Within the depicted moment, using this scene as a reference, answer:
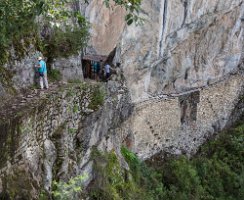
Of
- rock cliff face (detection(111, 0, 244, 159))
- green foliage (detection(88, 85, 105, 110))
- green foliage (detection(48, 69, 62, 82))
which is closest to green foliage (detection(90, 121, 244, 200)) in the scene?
rock cliff face (detection(111, 0, 244, 159))

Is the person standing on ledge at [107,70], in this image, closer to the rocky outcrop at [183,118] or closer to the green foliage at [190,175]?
the rocky outcrop at [183,118]

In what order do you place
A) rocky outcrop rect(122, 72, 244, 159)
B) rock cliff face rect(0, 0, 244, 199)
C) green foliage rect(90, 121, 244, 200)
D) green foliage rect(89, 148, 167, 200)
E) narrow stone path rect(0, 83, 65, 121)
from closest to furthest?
narrow stone path rect(0, 83, 65, 121) → rock cliff face rect(0, 0, 244, 199) → green foliage rect(89, 148, 167, 200) → green foliage rect(90, 121, 244, 200) → rocky outcrop rect(122, 72, 244, 159)

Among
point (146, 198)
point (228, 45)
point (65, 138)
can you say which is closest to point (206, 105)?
point (228, 45)

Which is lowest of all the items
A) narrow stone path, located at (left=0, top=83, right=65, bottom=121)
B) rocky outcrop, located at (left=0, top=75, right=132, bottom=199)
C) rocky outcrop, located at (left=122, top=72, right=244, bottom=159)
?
rocky outcrop, located at (left=122, top=72, right=244, bottom=159)

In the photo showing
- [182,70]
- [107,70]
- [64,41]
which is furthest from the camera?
[182,70]

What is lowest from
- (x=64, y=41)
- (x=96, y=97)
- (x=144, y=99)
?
(x=144, y=99)

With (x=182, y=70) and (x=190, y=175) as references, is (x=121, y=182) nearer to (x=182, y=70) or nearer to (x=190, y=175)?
(x=190, y=175)

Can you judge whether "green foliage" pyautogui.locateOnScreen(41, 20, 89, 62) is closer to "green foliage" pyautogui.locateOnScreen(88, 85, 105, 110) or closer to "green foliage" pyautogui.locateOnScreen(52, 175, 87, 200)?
"green foliage" pyautogui.locateOnScreen(88, 85, 105, 110)

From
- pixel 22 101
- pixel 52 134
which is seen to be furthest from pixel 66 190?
pixel 22 101

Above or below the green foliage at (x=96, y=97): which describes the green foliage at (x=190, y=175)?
below

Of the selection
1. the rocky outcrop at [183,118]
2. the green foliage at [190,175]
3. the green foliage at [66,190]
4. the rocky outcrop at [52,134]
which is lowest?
the green foliage at [190,175]

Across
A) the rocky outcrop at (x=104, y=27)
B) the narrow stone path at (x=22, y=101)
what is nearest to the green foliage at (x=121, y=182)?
the narrow stone path at (x=22, y=101)

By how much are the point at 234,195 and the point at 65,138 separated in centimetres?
674

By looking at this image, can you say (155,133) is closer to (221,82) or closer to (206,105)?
(206,105)
